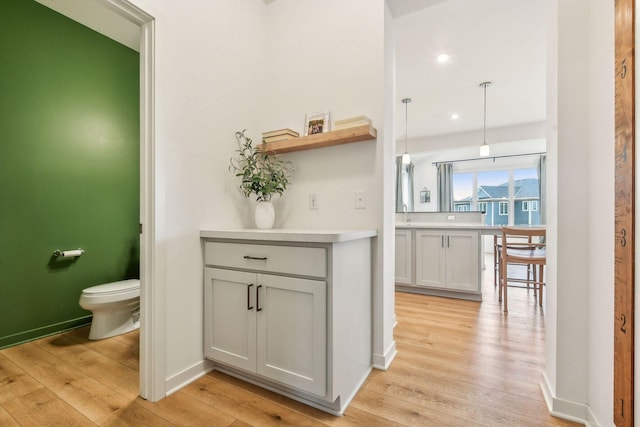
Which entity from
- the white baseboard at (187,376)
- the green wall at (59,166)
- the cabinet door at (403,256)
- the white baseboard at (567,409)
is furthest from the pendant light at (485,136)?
the white baseboard at (187,376)

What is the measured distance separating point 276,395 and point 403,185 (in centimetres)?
674

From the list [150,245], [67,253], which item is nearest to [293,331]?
[150,245]

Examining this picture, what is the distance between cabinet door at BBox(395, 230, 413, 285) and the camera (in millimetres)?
3561

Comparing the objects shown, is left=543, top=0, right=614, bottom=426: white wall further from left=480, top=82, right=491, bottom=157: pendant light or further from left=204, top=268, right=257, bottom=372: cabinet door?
left=480, top=82, right=491, bottom=157: pendant light

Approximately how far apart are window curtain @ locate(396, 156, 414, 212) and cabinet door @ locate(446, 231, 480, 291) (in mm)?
3576

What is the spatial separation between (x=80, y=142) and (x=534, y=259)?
4418 mm

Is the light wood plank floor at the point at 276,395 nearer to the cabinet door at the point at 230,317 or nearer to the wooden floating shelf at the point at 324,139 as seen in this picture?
the cabinet door at the point at 230,317

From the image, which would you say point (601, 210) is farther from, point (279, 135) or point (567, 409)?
point (279, 135)

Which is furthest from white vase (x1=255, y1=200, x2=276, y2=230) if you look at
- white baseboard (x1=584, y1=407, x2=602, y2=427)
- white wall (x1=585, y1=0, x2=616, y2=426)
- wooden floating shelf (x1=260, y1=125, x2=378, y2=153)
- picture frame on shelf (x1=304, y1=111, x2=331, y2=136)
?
white baseboard (x1=584, y1=407, x2=602, y2=427)

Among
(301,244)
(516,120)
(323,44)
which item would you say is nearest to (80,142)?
(323,44)

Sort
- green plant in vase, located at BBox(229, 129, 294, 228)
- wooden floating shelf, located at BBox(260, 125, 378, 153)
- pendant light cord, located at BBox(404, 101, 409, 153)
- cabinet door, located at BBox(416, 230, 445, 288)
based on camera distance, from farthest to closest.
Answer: pendant light cord, located at BBox(404, 101, 409, 153), cabinet door, located at BBox(416, 230, 445, 288), green plant in vase, located at BBox(229, 129, 294, 228), wooden floating shelf, located at BBox(260, 125, 378, 153)

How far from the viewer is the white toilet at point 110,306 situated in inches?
85.4

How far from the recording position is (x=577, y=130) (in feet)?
4.23

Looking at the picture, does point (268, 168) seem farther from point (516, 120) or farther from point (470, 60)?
point (516, 120)
